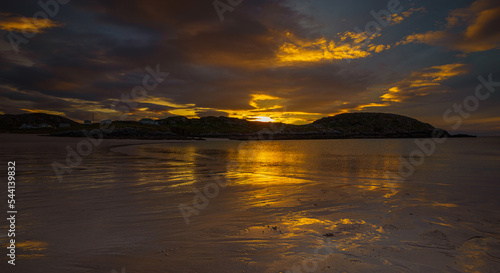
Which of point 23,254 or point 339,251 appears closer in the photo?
point 23,254

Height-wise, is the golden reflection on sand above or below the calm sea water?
above

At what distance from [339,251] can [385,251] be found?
909mm

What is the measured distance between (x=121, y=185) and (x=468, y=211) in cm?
1258

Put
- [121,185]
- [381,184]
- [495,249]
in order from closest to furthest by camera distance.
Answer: [495,249]
[121,185]
[381,184]

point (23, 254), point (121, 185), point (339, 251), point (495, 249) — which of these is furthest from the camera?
point (121, 185)

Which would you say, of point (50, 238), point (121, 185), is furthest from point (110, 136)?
point (50, 238)

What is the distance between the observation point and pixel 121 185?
35.8 ft

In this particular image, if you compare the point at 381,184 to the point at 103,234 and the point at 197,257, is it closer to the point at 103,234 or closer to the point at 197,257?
the point at 197,257

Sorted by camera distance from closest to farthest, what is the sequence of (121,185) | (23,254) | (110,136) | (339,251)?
1. (23,254)
2. (339,251)
3. (121,185)
4. (110,136)

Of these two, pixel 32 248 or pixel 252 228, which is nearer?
pixel 32 248

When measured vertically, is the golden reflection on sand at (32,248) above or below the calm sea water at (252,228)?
above

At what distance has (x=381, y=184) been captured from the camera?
41.2 feet

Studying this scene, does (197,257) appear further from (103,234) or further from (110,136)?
(110,136)

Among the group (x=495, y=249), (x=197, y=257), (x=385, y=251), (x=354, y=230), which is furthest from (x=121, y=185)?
(x=495, y=249)
